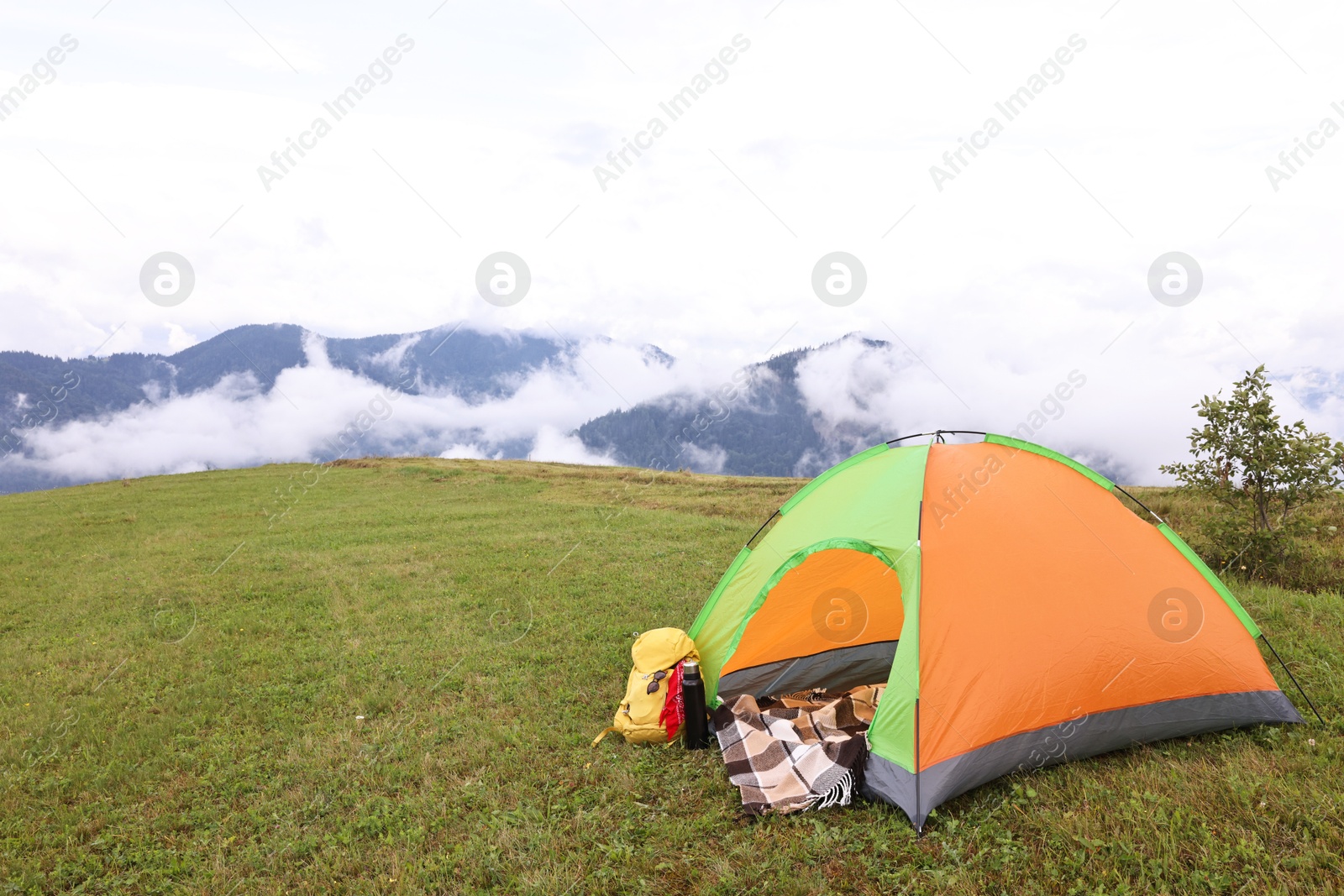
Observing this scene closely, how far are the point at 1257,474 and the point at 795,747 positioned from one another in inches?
371

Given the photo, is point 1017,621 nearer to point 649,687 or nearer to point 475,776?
point 649,687

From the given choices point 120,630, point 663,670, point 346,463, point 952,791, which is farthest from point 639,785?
point 346,463

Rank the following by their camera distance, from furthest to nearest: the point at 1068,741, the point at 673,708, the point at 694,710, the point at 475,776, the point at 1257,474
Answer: the point at 1257,474
the point at 673,708
the point at 694,710
the point at 475,776
the point at 1068,741

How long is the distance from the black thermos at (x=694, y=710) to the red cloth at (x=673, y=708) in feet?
0.32

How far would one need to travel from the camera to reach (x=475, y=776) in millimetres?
6637

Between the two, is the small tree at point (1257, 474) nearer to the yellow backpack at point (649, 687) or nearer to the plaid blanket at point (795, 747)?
the plaid blanket at point (795, 747)

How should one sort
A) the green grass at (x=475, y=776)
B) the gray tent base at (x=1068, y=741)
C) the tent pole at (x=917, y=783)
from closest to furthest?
the green grass at (x=475, y=776), the tent pole at (x=917, y=783), the gray tent base at (x=1068, y=741)

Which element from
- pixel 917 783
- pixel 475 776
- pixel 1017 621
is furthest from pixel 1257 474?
pixel 475 776

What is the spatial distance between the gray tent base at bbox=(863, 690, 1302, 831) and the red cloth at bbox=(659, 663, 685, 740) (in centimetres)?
199

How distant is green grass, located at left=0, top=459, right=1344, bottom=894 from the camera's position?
5.05 m

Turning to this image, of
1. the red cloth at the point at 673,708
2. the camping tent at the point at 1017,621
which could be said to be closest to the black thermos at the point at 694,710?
the red cloth at the point at 673,708

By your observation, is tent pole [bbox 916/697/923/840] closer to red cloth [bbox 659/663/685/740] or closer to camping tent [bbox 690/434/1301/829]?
camping tent [bbox 690/434/1301/829]

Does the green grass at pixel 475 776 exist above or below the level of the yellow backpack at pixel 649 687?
below

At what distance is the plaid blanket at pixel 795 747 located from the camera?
589 centimetres
